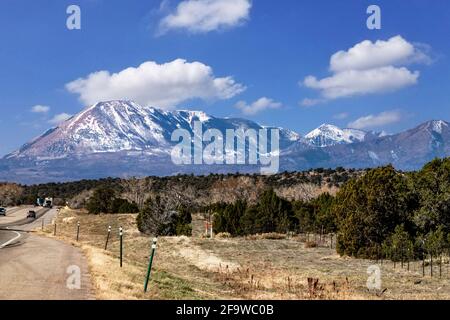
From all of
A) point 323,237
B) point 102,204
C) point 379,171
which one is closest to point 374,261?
point 379,171

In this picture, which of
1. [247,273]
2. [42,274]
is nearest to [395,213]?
[247,273]

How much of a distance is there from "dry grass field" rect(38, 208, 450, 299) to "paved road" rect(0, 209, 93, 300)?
0.63m

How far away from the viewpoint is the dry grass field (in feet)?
58.1

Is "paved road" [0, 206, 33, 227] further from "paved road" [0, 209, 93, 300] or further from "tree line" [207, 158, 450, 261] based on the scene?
"paved road" [0, 209, 93, 300]

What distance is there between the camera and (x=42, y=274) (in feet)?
55.7

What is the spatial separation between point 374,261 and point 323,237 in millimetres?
17373

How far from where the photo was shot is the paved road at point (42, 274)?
44.2 ft

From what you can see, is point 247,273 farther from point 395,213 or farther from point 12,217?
point 12,217

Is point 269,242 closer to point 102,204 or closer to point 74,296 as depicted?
point 74,296

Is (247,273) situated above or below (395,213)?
below

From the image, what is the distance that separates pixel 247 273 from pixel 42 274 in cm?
1123

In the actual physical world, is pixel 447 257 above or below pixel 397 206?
below

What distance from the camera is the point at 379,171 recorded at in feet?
124

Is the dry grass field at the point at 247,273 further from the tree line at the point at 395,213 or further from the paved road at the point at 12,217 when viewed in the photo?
the paved road at the point at 12,217
